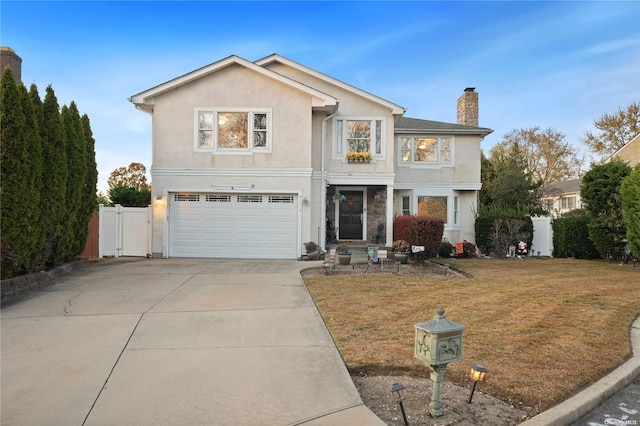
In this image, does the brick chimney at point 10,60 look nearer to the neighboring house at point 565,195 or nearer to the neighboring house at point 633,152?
the neighboring house at point 633,152

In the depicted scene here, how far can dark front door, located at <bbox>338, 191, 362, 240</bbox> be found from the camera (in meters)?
18.5

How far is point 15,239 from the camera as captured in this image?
9.05 meters

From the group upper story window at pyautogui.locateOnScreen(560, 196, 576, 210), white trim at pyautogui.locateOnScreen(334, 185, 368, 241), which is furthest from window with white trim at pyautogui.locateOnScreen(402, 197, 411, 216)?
upper story window at pyautogui.locateOnScreen(560, 196, 576, 210)

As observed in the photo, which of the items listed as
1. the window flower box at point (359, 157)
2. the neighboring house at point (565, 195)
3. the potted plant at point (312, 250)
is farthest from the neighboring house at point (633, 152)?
the neighboring house at point (565, 195)

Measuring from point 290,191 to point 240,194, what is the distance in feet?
5.88

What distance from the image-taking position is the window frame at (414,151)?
1881 centimetres

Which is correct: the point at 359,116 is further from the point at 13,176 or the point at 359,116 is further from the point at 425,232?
the point at 13,176

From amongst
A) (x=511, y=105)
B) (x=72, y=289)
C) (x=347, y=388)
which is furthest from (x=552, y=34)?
(x=72, y=289)

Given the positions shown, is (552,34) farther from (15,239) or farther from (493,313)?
(15,239)

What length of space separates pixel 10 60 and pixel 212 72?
19.3ft

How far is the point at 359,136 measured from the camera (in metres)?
17.0

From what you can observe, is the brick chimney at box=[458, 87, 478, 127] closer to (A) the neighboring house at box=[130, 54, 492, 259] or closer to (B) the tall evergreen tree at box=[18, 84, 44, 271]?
(A) the neighboring house at box=[130, 54, 492, 259]

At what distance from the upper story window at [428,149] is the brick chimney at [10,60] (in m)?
13.9

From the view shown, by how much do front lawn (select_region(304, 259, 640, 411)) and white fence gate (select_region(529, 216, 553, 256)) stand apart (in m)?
6.29
